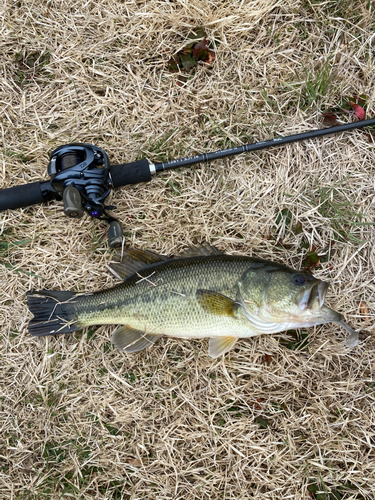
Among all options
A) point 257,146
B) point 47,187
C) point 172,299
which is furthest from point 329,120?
point 47,187

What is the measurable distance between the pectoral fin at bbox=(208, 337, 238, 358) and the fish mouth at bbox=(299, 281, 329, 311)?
64cm

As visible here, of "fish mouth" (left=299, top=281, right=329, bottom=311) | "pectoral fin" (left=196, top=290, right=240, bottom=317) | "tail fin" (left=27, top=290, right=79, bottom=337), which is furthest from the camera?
"tail fin" (left=27, top=290, right=79, bottom=337)

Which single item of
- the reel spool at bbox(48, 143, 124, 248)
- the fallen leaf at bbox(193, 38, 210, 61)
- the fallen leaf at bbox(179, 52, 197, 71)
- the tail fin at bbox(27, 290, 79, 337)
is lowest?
the tail fin at bbox(27, 290, 79, 337)

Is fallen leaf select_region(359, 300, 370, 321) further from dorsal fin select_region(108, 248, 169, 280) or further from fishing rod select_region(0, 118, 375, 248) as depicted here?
dorsal fin select_region(108, 248, 169, 280)

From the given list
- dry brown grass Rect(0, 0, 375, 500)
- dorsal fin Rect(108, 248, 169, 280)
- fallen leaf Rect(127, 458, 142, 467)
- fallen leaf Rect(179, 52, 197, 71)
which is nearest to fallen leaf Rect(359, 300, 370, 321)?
dry brown grass Rect(0, 0, 375, 500)

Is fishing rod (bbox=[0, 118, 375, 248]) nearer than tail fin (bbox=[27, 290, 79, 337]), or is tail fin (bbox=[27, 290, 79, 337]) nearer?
fishing rod (bbox=[0, 118, 375, 248])

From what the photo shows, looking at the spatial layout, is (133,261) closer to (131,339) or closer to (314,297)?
(131,339)

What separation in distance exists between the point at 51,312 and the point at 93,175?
1227 mm

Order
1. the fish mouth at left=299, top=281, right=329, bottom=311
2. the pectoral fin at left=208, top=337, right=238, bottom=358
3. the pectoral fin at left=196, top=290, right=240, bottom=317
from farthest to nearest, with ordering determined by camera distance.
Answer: the pectoral fin at left=208, top=337, right=238, bottom=358 → the pectoral fin at left=196, top=290, right=240, bottom=317 → the fish mouth at left=299, top=281, right=329, bottom=311

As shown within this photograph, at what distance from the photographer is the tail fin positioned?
2914 millimetres

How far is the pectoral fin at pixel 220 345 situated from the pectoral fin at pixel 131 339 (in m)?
0.45

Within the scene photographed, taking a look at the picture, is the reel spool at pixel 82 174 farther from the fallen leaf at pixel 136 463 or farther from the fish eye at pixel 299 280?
the fallen leaf at pixel 136 463

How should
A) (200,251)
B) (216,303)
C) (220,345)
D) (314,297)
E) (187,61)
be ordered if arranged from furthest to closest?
(187,61)
(200,251)
(220,345)
(216,303)
(314,297)

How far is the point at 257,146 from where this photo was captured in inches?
118
